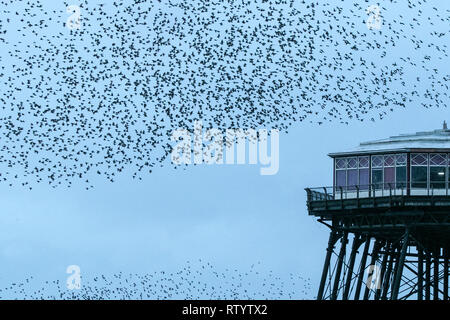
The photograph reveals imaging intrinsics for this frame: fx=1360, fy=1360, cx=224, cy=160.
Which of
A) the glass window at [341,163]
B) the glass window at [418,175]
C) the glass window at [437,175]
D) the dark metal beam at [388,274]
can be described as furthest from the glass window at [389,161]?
the dark metal beam at [388,274]

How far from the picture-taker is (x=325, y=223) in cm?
9562

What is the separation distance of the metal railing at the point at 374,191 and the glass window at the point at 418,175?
464 mm

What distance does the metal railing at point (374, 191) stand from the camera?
90.8 m

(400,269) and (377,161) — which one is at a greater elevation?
(377,161)

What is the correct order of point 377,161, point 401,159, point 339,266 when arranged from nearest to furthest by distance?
1. point 401,159
2. point 377,161
3. point 339,266

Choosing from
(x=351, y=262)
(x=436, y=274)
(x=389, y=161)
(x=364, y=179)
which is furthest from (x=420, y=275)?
(x=436, y=274)

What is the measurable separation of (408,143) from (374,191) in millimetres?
4149

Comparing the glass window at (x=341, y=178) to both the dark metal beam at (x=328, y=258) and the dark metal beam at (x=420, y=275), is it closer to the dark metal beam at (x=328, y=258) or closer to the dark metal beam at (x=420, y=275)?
the dark metal beam at (x=328, y=258)

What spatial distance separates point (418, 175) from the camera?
9150 cm

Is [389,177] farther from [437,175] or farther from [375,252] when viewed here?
[375,252]
